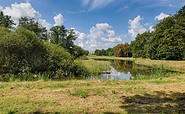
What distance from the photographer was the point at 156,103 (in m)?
7.15

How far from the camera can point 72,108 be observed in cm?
641

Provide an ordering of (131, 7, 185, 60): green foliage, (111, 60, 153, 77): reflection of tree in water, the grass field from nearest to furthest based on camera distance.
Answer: the grass field, (111, 60, 153, 77): reflection of tree in water, (131, 7, 185, 60): green foliage

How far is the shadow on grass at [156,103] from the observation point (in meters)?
6.28

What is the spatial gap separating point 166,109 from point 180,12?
45259 mm

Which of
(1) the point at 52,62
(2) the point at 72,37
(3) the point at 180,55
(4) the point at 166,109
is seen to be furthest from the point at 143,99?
(2) the point at 72,37

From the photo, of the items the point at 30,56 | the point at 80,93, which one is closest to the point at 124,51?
the point at 30,56

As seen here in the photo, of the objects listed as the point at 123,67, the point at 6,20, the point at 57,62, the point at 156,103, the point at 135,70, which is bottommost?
the point at 156,103

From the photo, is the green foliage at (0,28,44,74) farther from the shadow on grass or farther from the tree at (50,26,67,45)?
the tree at (50,26,67,45)

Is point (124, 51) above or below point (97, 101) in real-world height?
above

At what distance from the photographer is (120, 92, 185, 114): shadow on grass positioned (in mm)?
6279

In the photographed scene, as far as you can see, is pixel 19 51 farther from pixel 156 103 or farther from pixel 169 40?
pixel 169 40

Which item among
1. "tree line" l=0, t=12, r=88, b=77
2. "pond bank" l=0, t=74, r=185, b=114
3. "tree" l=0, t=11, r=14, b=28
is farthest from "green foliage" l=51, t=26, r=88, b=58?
"pond bank" l=0, t=74, r=185, b=114

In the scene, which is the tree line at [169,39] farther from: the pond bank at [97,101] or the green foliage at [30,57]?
the pond bank at [97,101]

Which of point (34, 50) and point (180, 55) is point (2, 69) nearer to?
point (34, 50)
